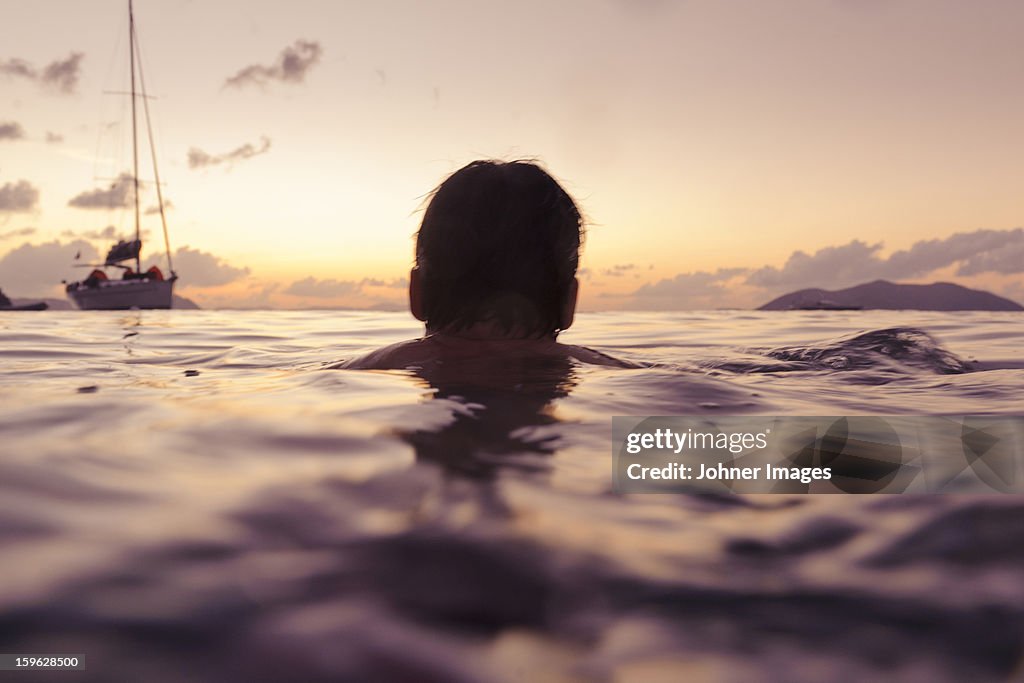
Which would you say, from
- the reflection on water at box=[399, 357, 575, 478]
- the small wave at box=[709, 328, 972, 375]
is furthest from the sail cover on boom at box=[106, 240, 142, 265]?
the reflection on water at box=[399, 357, 575, 478]

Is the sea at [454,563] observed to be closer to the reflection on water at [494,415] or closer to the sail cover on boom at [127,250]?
the reflection on water at [494,415]

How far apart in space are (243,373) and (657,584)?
3.66 m

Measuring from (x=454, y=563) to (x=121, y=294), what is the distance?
55245 millimetres

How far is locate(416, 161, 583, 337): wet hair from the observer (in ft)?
11.7

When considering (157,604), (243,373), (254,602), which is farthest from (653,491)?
(243,373)

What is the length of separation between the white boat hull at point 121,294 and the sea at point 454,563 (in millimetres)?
52427

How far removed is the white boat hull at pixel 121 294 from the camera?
46.8 m

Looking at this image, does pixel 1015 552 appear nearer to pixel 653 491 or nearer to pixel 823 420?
pixel 653 491

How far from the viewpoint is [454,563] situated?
1039 millimetres

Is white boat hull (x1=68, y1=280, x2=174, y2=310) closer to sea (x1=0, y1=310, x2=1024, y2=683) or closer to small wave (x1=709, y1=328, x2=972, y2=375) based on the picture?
small wave (x1=709, y1=328, x2=972, y2=375)

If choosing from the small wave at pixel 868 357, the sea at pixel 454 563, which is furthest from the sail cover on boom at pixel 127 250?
the sea at pixel 454 563

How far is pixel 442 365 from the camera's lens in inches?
134

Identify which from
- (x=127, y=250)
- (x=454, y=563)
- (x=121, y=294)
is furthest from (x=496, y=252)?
(x=127, y=250)

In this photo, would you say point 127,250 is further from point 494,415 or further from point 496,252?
point 494,415
